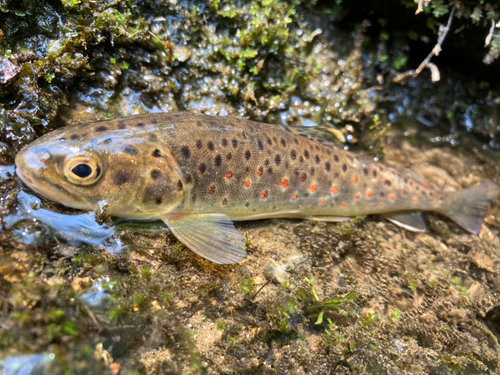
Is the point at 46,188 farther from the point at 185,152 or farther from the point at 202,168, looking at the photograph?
the point at 202,168

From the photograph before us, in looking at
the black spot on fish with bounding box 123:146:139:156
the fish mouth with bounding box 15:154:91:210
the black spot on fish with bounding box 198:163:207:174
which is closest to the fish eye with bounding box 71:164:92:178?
the fish mouth with bounding box 15:154:91:210

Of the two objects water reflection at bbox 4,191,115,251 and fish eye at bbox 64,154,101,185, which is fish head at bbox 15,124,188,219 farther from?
water reflection at bbox 4,191,115,251

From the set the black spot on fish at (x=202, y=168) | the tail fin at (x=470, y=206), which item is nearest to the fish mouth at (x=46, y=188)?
the black spot on fish at (x=202, y=168)

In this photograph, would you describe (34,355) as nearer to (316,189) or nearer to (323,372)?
(323,372)

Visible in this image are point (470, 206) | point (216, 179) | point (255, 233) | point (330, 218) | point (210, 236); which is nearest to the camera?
point (210, 236)

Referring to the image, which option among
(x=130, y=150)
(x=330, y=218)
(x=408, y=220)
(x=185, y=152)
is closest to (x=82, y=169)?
(x=130, y=150)
